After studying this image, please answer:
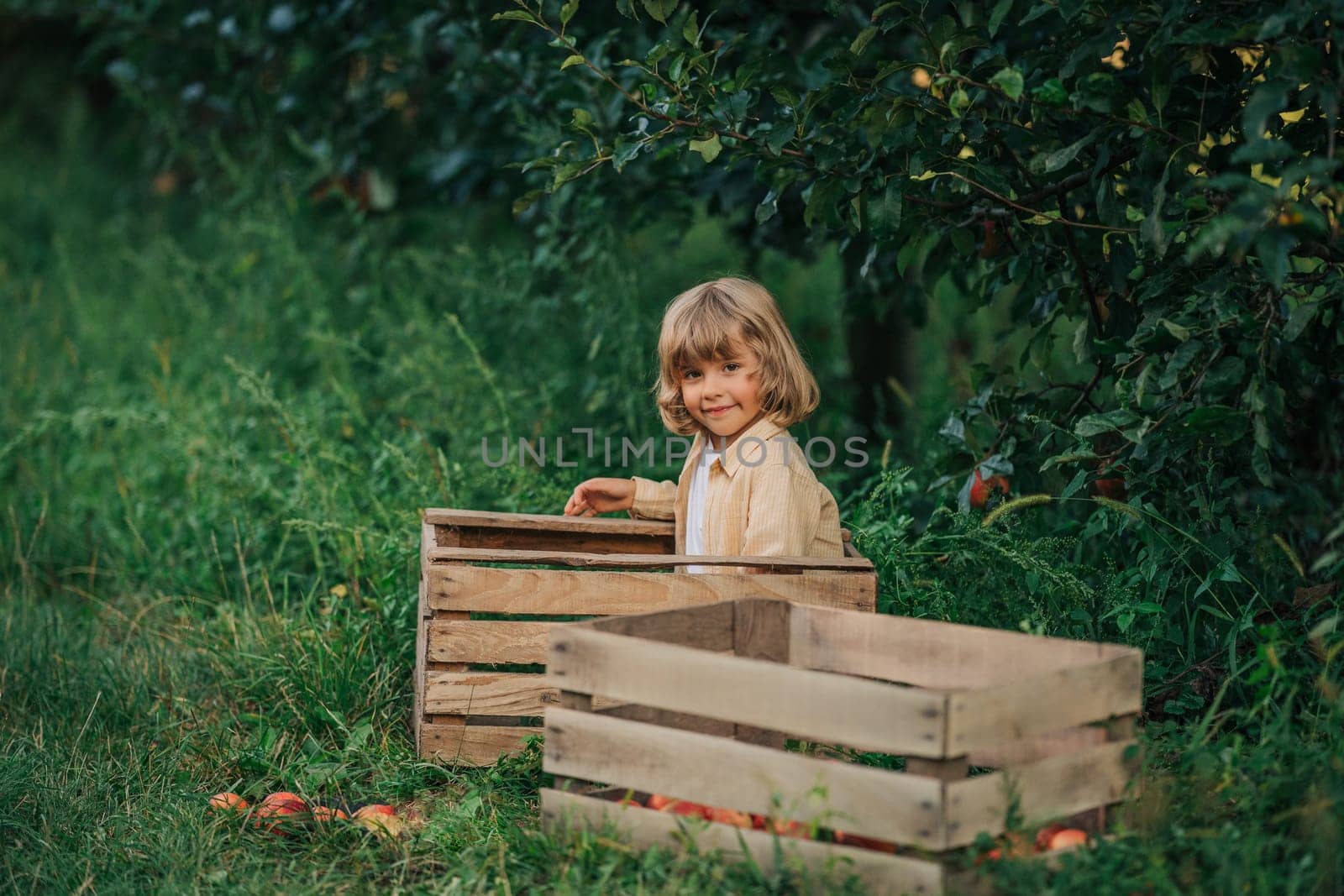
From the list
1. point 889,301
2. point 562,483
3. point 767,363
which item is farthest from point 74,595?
point 889,301

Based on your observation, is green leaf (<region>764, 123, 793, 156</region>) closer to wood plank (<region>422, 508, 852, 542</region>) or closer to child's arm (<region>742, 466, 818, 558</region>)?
child's arm (<region>742, 466, 818, 558</region>)

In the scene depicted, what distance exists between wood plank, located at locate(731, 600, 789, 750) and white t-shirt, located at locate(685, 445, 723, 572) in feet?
1.75

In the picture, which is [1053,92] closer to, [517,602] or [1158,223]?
[1158,223]

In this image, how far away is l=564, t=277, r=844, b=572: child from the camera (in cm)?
278

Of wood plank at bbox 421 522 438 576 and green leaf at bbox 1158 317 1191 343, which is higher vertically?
green leaf at bbox 1158 317 1191 343

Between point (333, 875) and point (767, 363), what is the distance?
1.39 metres

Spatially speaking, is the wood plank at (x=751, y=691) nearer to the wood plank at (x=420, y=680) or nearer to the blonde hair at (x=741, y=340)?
the wood plank at (x=420, y=680)

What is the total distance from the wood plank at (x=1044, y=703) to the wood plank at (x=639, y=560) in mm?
645

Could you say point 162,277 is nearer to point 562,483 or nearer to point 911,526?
point 562,483

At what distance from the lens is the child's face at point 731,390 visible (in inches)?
115

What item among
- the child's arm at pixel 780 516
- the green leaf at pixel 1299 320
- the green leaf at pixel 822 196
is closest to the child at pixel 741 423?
the child's arm at pixel 780 516

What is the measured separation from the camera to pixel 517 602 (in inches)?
107

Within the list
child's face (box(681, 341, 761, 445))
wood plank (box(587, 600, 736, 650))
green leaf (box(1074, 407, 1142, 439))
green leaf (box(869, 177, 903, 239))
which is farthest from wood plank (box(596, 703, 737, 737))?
green leaf (box(869, 177, 903, 239))

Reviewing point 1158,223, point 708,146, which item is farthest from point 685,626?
point 1158,223
